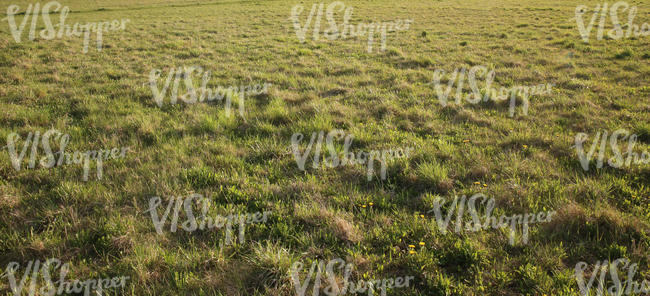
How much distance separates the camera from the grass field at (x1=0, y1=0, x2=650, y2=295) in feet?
10.6

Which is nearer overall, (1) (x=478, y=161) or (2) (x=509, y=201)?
(2) (x=509, y=201)

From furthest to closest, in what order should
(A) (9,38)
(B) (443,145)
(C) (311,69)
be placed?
(A) (9,38), (C) (311,69), (B) (443,145)

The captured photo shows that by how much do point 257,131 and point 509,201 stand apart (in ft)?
14.5

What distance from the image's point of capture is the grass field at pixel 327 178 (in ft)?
10.6

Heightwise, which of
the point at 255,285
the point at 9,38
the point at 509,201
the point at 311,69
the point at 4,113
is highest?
the point at 9,38

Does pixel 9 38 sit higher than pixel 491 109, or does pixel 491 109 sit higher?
pixel 9 38

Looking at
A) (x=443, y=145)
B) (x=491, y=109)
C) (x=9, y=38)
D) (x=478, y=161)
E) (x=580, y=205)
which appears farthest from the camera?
(x=9, y=38)

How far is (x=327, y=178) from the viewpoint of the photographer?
4.79 metres

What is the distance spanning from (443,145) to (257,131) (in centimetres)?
346

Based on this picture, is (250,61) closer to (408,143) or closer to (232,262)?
(408,143)

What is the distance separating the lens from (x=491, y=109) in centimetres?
729

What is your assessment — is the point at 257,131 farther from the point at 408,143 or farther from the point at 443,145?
the point at 443,145

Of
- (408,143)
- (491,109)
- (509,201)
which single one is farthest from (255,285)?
(491,109)

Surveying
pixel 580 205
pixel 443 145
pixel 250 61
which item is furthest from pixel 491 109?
pixel 250 61
